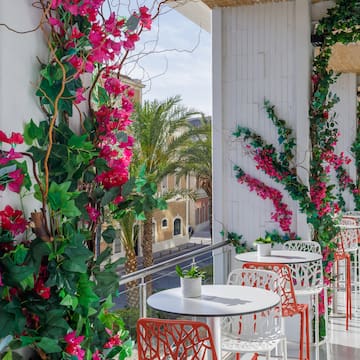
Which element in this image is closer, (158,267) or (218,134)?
(158,267)

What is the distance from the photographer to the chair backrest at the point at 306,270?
4.34 metres

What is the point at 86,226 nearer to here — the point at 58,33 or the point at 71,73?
the point at 71,73

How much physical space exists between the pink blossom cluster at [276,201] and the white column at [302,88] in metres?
0.12

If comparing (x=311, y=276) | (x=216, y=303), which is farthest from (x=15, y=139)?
(x=311, y=276)

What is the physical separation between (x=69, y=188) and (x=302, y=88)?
3.82 m

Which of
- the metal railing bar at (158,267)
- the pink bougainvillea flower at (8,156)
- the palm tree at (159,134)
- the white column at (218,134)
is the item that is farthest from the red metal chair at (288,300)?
the palm tree at (159,134)

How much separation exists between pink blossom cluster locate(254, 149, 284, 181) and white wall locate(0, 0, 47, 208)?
3720mm

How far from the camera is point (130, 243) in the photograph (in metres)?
10.2

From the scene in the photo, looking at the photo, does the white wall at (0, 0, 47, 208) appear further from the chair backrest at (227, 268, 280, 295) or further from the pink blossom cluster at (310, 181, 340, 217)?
the pink blossom cluster at (310, 181, 340, 217)

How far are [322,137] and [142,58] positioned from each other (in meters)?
3.61

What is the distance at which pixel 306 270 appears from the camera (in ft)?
14.2

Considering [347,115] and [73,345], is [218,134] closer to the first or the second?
[73,345]

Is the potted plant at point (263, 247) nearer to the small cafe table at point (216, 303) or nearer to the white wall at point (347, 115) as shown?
the small cafe table at point (216, 303)

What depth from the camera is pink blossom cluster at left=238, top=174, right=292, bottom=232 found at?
5.07 metres
